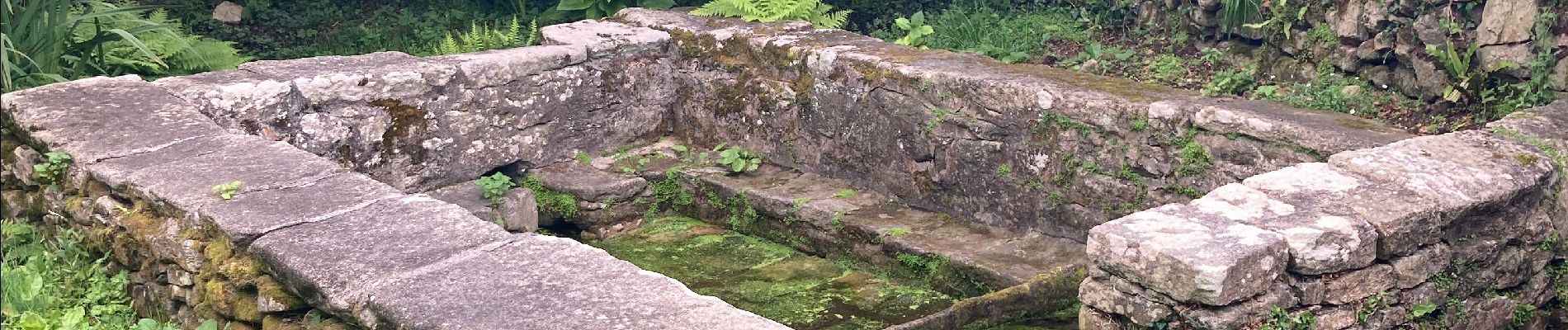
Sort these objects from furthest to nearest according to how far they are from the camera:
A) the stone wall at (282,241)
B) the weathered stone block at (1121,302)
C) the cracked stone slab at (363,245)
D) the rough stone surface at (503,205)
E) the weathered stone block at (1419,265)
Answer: the rough stone surface at (503,205) < the weathered stone block at (1419,265) < the weathered stone block at (1121,302) < the cracked stone slab at (363,245) < the stone wall at (282,241)

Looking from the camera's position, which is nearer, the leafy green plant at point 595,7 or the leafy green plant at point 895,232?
the leafy green plant at point 895,232

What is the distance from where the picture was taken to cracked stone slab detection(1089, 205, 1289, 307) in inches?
128

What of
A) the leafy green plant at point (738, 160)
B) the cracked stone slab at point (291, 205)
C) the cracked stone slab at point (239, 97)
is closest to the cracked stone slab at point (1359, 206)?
the cracked stone slab at point (291, 205)

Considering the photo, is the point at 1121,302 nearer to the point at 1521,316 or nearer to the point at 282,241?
the point at 1521,316

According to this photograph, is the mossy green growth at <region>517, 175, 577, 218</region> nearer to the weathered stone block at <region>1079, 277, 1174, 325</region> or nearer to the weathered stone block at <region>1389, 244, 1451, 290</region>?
the weathered stone block at <region>1079, 277, 1174, 325</region>

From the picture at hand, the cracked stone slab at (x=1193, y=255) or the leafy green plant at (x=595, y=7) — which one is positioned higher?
the cracked stone slab at (x=1193, y=255)

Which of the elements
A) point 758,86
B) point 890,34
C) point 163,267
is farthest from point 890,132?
point 163,267

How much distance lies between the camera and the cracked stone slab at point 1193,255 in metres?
3.25

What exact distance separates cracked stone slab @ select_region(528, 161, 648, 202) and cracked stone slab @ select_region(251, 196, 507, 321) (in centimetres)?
213

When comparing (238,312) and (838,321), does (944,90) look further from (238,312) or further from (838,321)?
(238,312)

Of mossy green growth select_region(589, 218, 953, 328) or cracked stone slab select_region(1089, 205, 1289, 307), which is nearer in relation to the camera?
cracked stone slab select_region(1089, 205, 1289, 307)

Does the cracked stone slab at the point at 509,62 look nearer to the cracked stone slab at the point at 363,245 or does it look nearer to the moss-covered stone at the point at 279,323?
the cracked stone slab at the point at 363,245

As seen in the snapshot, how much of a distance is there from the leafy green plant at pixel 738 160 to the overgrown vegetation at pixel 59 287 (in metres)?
2.61

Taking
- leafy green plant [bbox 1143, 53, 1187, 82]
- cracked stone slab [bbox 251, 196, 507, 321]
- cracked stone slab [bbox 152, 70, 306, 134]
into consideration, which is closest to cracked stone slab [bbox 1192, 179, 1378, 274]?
cracked stone slab [bbox 251, 196, 507, 321]
